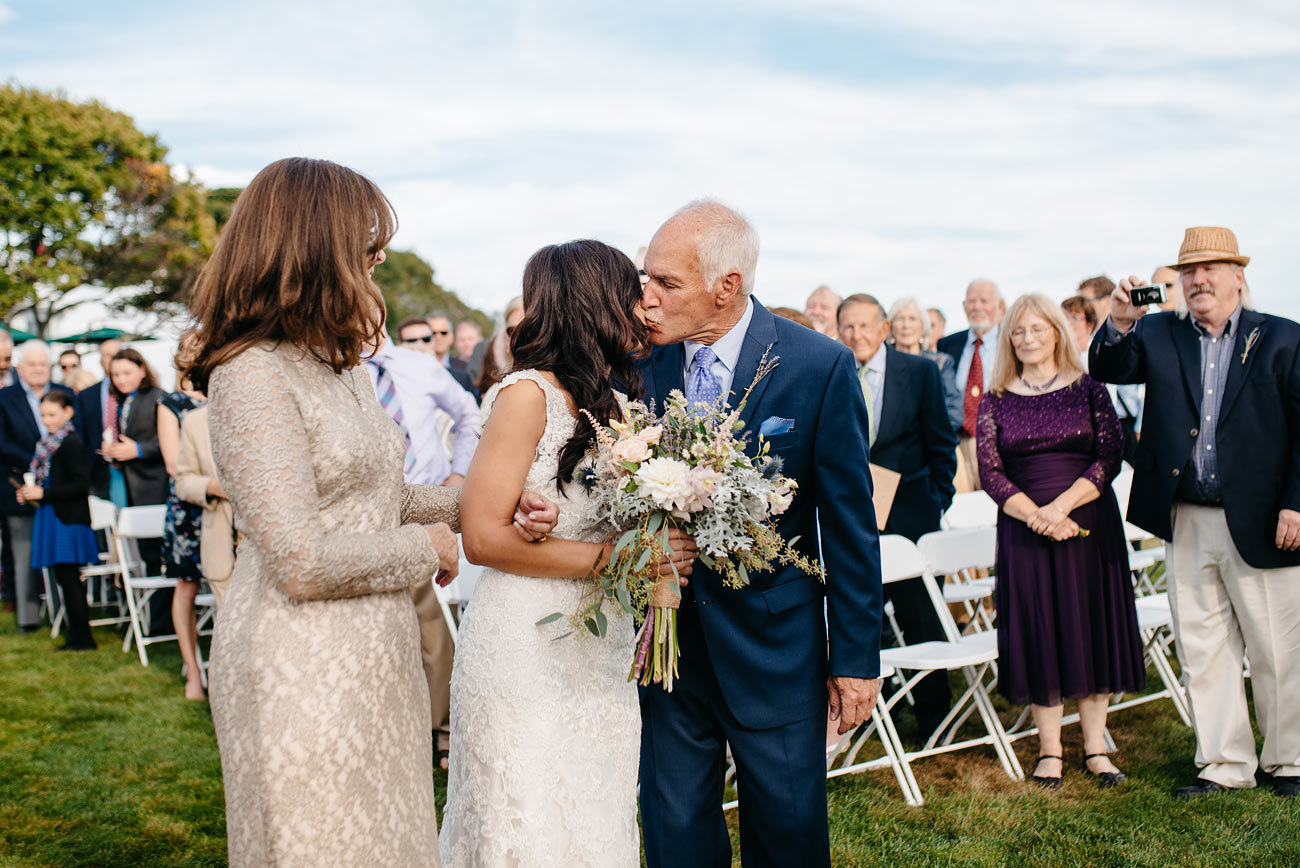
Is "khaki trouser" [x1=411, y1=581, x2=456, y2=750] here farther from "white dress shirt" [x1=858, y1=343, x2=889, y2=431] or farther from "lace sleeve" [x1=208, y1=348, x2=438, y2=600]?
"lace sleeve" [x1=208, y1=348, x2=438, y2=600]

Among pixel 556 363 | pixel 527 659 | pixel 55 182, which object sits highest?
pixel 55 182

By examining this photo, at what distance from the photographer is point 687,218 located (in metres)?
2.98

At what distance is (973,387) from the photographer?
9031 millimetres

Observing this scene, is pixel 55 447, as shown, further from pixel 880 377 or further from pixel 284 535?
pixel 284 535

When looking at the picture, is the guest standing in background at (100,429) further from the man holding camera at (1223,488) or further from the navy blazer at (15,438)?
the man holding camera at (1223,488)

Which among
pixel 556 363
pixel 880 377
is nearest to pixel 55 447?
pixel 880 377

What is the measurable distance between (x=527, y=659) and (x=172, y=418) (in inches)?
218

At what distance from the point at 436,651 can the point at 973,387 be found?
217 inches

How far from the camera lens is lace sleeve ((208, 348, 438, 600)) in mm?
2080

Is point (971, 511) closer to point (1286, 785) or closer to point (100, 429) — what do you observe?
point (1286, 785)

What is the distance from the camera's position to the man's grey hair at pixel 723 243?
115 inches

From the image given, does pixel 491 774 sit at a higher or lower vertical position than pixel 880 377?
lower

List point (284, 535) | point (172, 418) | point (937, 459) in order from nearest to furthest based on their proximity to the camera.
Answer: point (284, 535)
point (937, 459)
point (172, 418)

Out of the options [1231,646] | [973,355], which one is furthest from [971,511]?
[973,355]
